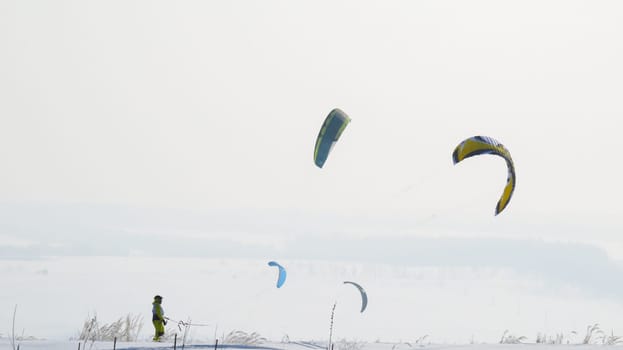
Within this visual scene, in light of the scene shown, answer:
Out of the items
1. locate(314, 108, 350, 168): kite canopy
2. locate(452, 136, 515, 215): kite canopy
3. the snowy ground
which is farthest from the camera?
locate(314, 108, 350, 168): kite canopy

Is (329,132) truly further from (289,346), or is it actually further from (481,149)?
(289,346)

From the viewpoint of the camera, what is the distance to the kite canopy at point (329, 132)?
70.4 ft

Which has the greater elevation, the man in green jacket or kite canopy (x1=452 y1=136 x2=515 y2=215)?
kite canopy (x1=452 y1=136 x2=515 y2=215)

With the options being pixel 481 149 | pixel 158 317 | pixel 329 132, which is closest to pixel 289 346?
pixel 158 317

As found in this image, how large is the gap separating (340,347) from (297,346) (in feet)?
2.81

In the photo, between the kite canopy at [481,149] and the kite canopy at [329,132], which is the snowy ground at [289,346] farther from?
the kite canopy at [329,132]

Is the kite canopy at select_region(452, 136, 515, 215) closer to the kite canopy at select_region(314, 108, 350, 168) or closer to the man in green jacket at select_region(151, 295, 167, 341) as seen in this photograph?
the kite canopy at select_region(314, 108, 350, 168)

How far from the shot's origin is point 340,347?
19.1m

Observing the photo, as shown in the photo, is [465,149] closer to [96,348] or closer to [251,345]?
[251,345]

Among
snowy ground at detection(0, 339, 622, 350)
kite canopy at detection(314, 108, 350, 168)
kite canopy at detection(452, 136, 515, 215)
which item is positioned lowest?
snowy ground at detection(0, 339, 622, 350)

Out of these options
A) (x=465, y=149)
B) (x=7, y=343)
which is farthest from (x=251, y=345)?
(x=465, y=149)

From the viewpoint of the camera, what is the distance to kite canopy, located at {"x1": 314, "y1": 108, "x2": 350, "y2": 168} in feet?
70.4

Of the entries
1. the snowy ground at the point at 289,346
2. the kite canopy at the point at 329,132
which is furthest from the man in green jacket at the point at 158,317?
the kite canopy at the point at 329,132

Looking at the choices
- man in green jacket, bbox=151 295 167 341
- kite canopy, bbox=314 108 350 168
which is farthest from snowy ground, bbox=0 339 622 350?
kite canopy, bbox=314 108 350 168
